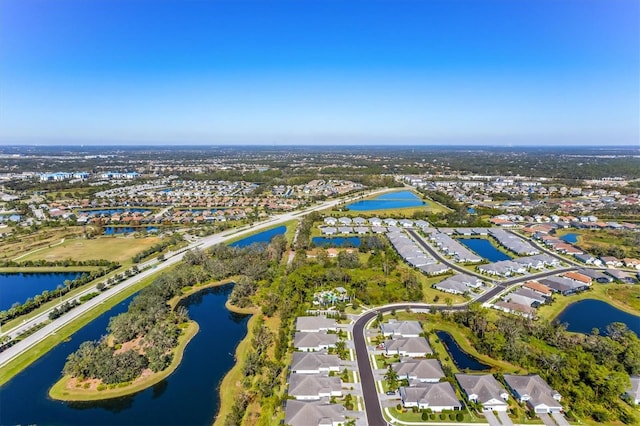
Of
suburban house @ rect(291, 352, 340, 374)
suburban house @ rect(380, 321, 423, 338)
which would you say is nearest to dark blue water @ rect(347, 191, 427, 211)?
suburban house @ rect(380, 321, 423, 338)

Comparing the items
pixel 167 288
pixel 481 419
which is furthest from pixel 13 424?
pixel 481 419

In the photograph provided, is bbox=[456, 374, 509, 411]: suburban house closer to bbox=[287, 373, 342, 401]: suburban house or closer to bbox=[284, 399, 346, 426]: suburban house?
bbox=[287, 373, 342, 401]: suburban house

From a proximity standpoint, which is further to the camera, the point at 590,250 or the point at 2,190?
the point at 2,190

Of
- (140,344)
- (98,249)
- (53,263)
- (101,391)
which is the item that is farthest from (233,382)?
(98,249)

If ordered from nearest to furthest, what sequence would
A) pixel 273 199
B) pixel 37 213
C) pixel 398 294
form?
pixel 398 294, pixel 37 213, pixel 273 199

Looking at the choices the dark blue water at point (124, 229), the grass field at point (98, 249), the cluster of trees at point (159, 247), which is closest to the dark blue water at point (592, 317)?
the cluster of trees at point (159, 247)

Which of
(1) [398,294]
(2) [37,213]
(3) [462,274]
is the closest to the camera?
(1) [398,294]

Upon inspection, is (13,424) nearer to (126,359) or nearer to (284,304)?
(126,359)
